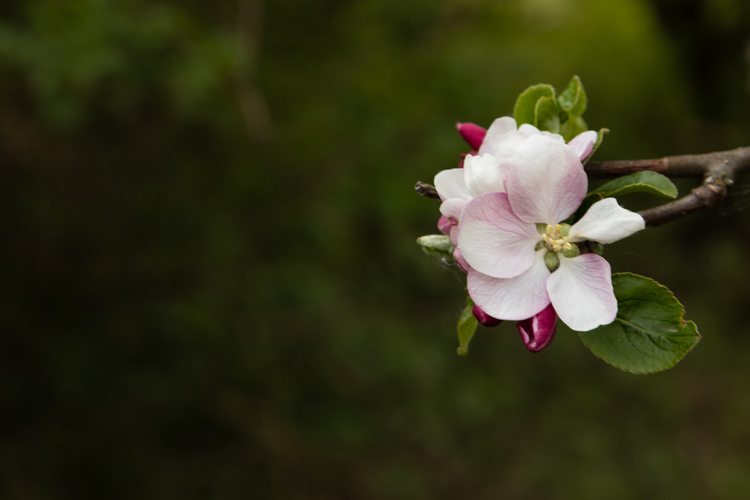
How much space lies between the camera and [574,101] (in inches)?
22.3

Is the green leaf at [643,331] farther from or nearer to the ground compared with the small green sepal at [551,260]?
nearer to the ground

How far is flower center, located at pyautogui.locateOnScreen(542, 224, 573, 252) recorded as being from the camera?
1.49 feet

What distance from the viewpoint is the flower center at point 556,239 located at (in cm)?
46

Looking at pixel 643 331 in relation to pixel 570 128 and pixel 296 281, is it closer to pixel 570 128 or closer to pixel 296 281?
pixel 570 128

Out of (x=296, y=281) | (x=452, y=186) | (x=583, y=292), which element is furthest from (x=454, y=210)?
(x=296, y=281)

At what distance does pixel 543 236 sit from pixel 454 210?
0.28 feet

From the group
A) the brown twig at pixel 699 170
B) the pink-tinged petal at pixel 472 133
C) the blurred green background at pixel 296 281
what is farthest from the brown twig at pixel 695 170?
the blurred green background at pixel 296 281

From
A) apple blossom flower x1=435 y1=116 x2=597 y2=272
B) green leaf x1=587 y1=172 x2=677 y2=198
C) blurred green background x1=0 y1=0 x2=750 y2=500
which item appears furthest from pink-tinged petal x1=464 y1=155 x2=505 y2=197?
blurred green background x1=0 y1=0 x2=750 y2=500

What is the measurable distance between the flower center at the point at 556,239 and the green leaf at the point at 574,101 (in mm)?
165

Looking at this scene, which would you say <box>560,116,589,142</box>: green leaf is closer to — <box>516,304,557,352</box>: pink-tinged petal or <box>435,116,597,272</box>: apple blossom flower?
<box>435,116,597,272</box>: apple blossom flower

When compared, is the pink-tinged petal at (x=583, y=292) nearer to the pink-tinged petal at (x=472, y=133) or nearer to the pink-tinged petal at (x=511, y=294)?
the pink-tinged petal at (x=511, y=294)

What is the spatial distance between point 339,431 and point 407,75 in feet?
4.81

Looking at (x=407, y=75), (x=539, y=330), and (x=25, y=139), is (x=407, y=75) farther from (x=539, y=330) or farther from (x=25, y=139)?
(x=539, y=330)

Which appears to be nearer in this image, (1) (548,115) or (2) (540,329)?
(2) (540,329)
